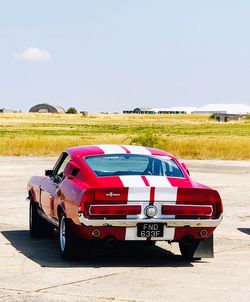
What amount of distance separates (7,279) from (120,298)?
1541 mm

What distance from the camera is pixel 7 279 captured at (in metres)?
9.13

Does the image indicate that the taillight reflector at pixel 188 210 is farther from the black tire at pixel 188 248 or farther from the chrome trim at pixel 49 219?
the chrome trim at pixel 49 219

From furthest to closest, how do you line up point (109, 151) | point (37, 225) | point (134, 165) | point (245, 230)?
point (245, 230)
point (37, 225)
point (109, 151)
point (134, 165)

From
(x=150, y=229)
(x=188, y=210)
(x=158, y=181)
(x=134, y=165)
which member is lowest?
(x=150, y=229)

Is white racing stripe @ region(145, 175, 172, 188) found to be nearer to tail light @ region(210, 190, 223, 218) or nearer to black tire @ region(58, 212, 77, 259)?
tail light @ region(210, 190, 223, 218)

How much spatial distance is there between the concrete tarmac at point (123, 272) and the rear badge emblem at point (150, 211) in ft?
2.06

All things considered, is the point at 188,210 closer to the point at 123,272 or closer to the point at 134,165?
the point at 123,272

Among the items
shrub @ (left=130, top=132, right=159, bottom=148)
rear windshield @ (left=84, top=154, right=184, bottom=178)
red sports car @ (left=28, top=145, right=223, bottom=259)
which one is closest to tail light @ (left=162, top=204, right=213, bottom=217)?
red sports car @ (left=28, top=145, right=223, bottom=259)

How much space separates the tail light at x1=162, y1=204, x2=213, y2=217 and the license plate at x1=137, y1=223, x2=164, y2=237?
0.18m

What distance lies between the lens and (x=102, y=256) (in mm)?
10828

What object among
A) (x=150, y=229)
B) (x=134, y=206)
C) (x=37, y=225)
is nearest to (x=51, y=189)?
(x=37, y=225)

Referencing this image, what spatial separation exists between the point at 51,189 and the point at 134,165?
47.8 inches

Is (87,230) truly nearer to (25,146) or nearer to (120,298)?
(120,298)

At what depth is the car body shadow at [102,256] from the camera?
10234 millimetres
